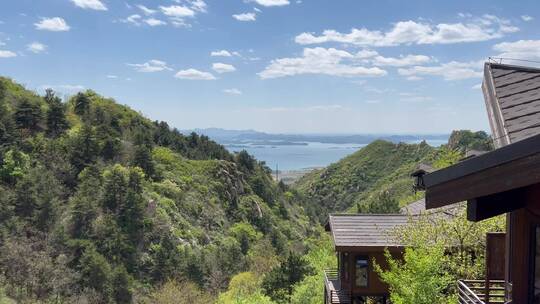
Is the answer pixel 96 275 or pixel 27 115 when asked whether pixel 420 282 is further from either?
pixel 27 115

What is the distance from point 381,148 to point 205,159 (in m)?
61.8

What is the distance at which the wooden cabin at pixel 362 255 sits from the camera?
17.7 metres

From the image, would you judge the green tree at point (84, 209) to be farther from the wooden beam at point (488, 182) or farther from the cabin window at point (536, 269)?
the wooden beam at point (488, 182)

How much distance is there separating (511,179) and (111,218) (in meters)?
44.7

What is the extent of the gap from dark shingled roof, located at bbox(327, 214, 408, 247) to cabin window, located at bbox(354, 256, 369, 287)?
31.5 inches

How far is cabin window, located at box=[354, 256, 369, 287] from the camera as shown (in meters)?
18.2

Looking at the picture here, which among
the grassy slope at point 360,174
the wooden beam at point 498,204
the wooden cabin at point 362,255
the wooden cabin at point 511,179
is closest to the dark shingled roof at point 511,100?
the wooden cabin at point 511,179

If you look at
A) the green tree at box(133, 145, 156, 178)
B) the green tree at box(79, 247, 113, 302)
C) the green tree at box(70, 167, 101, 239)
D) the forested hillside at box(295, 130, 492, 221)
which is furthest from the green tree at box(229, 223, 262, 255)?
the forested hillside at box(295, 130, 492, 221)

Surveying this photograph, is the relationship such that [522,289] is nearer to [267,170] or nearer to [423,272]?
[423,272]

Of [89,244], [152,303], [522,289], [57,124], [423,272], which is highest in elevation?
[57,124]

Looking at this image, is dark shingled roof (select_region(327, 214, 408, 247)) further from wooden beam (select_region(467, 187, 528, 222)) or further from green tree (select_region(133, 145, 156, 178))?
green tree (select_region(133, 145, 156, 178))

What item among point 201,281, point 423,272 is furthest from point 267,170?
point 423,272

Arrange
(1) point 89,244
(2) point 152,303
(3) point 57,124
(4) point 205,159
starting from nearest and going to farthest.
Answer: (2) point 152,303 → (1) point 89,244 → (3) point 57,124 → (4) point 205,159

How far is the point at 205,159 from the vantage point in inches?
2970
